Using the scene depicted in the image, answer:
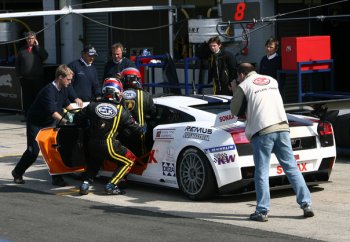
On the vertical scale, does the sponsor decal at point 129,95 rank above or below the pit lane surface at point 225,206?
above

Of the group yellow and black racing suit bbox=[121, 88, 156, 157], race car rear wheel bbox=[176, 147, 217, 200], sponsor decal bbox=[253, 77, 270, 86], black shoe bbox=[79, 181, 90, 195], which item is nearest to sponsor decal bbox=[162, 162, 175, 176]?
race car rear wheel bbox=[176, 147, 217, 200]

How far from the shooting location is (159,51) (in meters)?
21.0

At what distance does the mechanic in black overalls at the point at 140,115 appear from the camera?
11.1 meters

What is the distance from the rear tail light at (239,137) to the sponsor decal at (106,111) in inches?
63.3

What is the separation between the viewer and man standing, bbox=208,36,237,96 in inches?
544

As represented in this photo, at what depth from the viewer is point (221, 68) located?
13891 millimetres

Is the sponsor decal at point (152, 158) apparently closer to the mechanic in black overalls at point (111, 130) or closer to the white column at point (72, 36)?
the mechanic in black overalls at point (111, 130)

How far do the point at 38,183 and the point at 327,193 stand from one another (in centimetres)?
388

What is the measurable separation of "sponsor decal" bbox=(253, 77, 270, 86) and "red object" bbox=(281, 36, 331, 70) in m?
5.34

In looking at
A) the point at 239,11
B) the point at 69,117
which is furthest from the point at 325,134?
the point at 239,11

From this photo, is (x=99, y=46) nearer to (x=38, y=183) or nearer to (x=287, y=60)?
(x=287, y=60)

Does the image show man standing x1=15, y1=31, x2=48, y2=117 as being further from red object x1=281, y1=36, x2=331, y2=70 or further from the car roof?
the car roof

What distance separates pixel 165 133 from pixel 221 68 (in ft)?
11.3

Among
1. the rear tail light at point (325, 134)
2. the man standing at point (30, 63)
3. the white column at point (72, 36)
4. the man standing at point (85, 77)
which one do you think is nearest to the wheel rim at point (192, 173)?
the rear tail light at point (325, 134)
